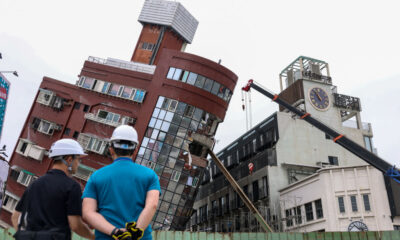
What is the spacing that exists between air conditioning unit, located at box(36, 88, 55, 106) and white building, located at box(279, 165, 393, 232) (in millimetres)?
29540

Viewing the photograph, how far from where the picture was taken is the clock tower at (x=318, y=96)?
5284 centimetres

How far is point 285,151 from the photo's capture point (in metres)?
48.9

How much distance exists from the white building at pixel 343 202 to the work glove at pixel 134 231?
38031 millimetres

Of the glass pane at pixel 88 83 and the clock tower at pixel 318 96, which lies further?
the clock tower at pixel 318 96

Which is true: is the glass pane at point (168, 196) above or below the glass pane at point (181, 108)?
below

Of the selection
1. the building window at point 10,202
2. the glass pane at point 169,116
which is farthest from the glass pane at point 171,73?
the building window at point 10,202

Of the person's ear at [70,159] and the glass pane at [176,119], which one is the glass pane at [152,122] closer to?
the glass pane at [176,119]

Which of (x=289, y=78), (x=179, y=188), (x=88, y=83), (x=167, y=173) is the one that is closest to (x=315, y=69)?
(x=289, y=78)

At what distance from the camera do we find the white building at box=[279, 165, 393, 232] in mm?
37156

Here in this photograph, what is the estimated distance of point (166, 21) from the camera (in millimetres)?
50531

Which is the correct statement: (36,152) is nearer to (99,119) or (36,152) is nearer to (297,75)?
(99,119)

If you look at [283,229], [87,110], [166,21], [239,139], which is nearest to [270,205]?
[283,229]

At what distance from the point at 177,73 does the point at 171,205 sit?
13260mm

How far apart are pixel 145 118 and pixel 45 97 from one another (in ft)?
38.9
